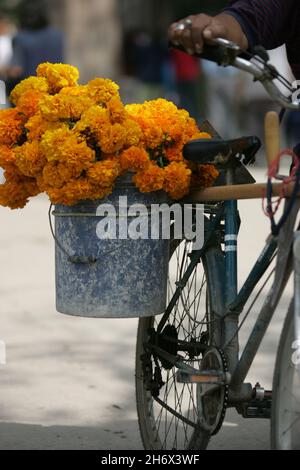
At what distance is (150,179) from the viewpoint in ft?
12.7

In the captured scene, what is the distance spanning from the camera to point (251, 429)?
4.82 meters

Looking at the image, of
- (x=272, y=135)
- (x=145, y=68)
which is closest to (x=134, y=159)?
(x=272, y=135)

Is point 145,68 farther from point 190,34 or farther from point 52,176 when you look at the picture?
point 190,34

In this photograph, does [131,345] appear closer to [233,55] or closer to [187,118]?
[187,118]

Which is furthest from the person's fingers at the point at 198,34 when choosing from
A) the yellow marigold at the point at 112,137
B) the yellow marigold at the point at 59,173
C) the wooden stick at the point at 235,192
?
the yellow marigold at the point at 59,173

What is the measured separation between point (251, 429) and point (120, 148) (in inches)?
57.3

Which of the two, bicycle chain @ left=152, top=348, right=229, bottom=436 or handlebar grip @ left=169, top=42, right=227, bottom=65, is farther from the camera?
bicycle chain @ left=152, top=348, right=229, bottom=436

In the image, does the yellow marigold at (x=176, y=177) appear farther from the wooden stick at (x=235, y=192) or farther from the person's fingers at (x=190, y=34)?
the person's fingers at (x=190, y=34)

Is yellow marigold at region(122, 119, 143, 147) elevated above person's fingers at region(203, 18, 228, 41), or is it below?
below

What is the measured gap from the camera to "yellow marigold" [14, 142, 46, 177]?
3.97 m

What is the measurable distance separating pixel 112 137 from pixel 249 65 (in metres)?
0.71

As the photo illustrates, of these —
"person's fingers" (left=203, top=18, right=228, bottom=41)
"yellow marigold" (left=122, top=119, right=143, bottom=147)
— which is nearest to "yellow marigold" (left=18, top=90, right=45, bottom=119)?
"yellow marigold" (left=122, top=119, right=143, bottom=147)

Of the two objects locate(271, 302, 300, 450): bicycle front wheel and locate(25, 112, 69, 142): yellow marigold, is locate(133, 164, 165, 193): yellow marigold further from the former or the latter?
locate(271, 302, 300, 450): bicycle front wheel

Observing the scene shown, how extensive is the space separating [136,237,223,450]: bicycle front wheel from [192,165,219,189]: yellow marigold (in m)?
0.21
